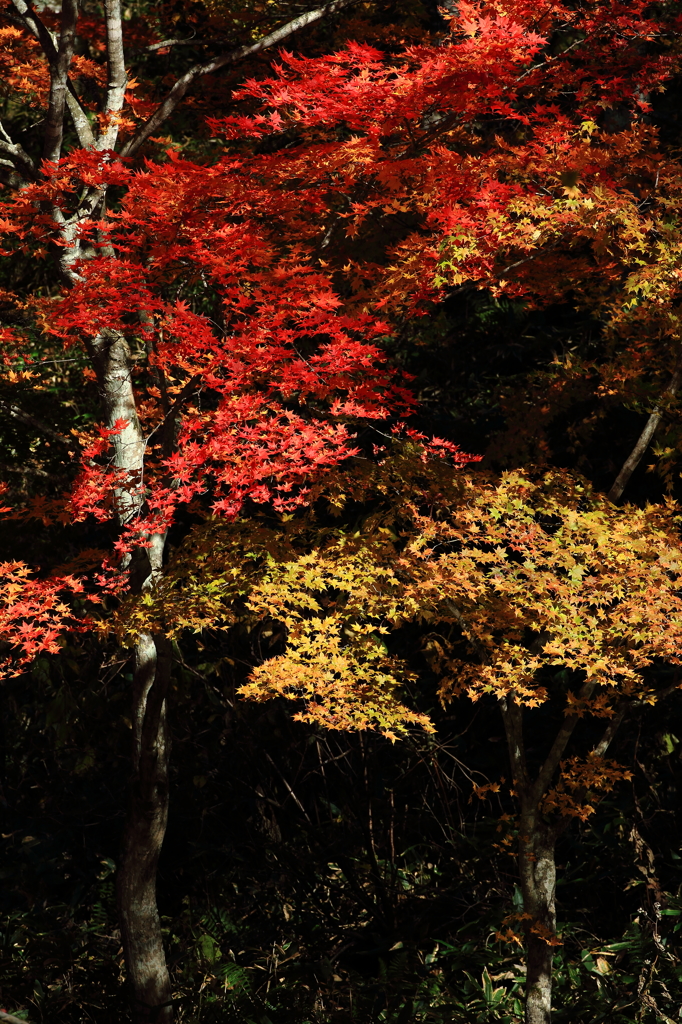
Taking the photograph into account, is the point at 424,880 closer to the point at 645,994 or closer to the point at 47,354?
the point at 645,994

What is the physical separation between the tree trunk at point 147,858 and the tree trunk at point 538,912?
2.35 m

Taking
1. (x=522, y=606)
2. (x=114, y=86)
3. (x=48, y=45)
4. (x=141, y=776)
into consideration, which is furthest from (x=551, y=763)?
(x=48, y=45)

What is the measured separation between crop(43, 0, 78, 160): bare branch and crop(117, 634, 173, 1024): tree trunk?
10.3ft

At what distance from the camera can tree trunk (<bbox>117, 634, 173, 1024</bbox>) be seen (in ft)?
18.0

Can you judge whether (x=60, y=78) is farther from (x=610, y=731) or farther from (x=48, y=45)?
(x=610, y=731)

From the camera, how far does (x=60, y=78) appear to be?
486 cm

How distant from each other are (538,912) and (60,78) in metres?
5.69

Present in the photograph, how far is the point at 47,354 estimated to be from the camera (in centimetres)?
866

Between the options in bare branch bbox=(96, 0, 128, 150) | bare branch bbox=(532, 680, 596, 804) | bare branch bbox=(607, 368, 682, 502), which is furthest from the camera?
bare branch bbox=(607, 368, 682, 502)

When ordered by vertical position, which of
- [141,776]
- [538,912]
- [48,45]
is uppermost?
[48,45]

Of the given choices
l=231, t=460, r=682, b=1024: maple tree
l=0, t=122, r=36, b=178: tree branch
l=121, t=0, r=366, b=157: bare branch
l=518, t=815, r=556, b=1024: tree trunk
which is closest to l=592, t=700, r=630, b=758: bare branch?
l=231, t=460, r=682, b=1024: maple tree

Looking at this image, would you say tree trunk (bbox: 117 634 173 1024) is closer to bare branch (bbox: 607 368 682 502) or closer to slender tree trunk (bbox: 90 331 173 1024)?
slender tree trunk (bbox: 90 331 173 1024)

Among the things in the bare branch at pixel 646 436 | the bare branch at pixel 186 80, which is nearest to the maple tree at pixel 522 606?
the bare branch at pixel 646 436

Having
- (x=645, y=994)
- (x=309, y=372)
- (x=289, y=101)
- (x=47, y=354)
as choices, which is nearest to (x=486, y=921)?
(x=645, y=994)
